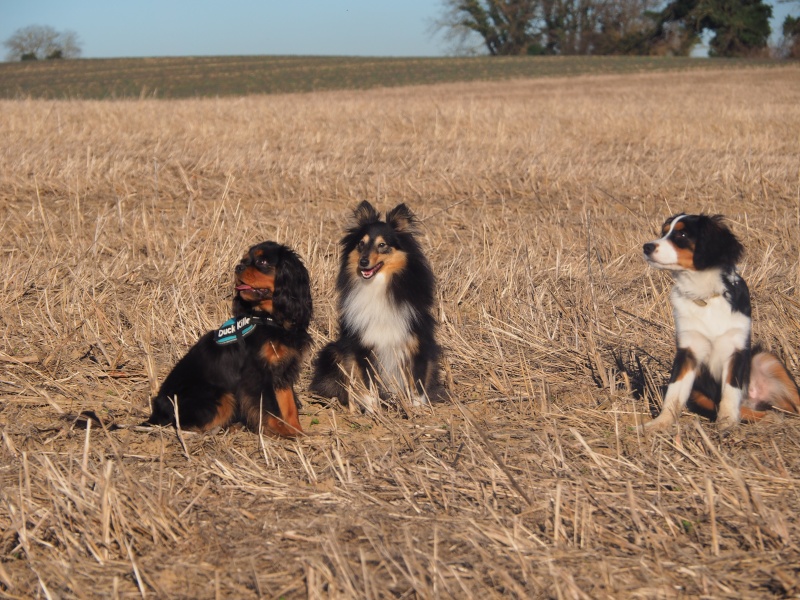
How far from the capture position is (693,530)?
3.17 m

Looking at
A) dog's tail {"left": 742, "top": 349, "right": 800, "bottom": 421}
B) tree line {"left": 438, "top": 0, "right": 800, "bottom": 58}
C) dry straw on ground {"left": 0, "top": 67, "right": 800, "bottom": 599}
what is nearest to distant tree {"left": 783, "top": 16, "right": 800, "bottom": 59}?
tree line {"left": 438, "top": 0, "right": 800, "bottom": 58}

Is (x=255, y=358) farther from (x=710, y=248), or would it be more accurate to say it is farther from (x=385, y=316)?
(x=710, y=248)

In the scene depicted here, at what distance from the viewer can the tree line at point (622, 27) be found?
6316 centimetres

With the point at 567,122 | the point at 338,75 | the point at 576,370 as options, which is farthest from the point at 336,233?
the point at 338,75

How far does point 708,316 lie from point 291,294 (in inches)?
84.5

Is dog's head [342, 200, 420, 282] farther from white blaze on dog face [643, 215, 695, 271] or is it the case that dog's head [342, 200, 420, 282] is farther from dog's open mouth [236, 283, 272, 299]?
white blaze on dog face [643, 215, 695, 271]

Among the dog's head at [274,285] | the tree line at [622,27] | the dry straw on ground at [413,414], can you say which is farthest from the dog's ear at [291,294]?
the tree line at [622,27]

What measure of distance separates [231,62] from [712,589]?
59458 mm

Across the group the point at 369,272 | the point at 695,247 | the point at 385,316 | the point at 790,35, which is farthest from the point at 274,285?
the point at 790,35

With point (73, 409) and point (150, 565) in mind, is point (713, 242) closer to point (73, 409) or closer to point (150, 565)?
point (150, 565)

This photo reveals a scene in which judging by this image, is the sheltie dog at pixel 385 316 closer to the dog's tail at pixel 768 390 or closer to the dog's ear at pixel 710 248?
the dog's ear at pixel 710 248

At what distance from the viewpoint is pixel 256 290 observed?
4.52 m

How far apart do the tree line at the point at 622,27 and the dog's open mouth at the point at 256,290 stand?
64604 mm

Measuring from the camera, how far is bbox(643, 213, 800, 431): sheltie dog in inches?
165
